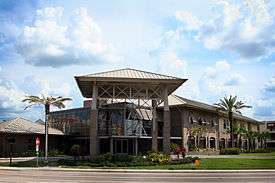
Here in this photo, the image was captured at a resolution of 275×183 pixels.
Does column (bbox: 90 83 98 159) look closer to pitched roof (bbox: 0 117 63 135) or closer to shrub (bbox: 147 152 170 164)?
shrub (bbox: 147 152 170 164)

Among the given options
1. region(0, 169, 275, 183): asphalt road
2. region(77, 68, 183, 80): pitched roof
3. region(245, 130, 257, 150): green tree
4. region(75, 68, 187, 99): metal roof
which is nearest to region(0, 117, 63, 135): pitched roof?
region(75, 68, 187, 99): metal roof

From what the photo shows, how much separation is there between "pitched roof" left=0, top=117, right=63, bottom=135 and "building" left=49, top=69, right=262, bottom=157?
3.62 m

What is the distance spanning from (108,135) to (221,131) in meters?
32.8

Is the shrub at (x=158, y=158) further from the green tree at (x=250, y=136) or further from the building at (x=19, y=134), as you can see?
the green tree at (x=250, y=136)

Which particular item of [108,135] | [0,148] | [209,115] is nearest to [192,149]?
[209,115]

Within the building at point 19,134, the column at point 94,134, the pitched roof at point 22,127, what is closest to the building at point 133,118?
the column at point 94,134

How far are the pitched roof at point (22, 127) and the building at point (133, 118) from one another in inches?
142

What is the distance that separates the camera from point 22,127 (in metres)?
53.6

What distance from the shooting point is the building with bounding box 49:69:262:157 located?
4466cm

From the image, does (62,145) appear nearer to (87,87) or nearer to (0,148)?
(0,148)

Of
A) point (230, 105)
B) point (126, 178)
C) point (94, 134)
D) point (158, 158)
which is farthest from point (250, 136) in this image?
point (126, 178)

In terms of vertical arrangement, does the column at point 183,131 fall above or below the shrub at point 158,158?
above

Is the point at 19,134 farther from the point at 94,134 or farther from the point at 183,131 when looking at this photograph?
the point at 183,131

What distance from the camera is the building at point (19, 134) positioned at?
51250 mm
